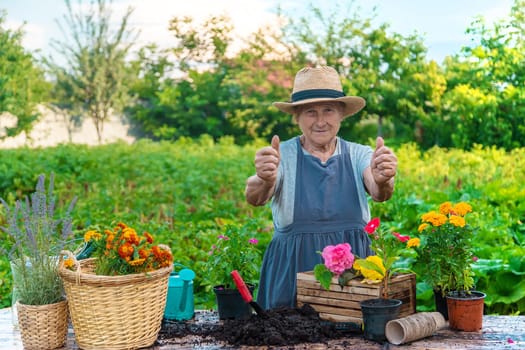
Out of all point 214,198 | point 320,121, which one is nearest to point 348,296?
point 320,121

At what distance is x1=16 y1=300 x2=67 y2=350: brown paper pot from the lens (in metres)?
2.37

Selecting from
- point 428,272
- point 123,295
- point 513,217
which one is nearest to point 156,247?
point 123,295

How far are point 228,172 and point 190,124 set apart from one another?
1563 cm

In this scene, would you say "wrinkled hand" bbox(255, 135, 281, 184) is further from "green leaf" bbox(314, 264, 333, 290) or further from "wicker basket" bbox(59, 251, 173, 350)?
"wicker basket" bbox(59, 251, 173, 350)

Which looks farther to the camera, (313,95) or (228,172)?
(228,172)

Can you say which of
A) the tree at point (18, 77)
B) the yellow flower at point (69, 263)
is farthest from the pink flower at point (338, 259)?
the tree at point (18, 77)

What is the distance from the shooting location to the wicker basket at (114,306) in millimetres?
2240

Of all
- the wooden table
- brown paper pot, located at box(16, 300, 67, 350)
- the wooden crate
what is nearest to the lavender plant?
brown paper pot, located at box(16, 300, 67, 350)

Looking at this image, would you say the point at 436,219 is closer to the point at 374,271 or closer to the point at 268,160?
the point at 374,271

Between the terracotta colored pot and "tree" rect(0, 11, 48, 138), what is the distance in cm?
2062

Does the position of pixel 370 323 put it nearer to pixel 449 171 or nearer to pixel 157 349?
pixel 157 349

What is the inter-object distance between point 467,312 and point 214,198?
6.47m

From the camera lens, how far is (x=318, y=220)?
2.90 meters

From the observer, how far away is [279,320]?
7.77ft
